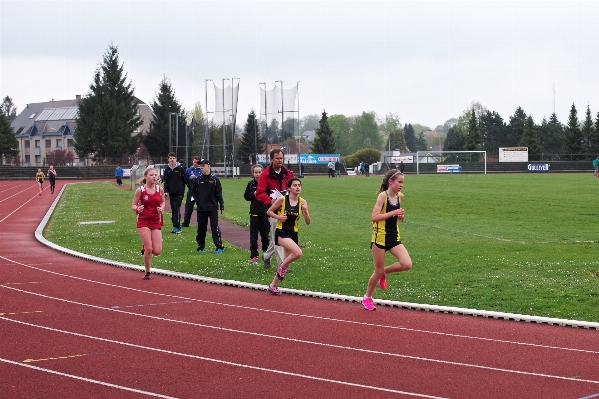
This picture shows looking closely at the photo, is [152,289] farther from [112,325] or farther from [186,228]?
[186,228]

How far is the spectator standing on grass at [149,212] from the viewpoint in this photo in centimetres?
1297

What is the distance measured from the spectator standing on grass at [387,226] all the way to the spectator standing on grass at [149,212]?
4.36 meters

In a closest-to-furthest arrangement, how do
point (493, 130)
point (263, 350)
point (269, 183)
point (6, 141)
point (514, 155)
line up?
point (263, 350)
point (269, 183)
point (514, 155)
point (6, 141)
point (493, 130)

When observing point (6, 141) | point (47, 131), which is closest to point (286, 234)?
point (6, 141)

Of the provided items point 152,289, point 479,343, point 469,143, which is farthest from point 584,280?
point 469,143

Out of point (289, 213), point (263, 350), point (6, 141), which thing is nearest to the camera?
point (263, 350)

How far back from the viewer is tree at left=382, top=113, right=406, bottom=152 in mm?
181875

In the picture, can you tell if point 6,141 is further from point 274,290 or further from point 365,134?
point 365,134

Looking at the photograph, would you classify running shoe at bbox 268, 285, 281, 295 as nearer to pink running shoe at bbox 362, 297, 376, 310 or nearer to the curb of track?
the curb of track

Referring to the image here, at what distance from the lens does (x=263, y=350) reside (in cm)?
809

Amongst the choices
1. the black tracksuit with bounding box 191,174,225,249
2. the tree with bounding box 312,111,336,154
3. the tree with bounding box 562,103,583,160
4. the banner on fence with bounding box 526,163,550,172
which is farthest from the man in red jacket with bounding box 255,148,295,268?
the tree with bounding box 312,111,336,154

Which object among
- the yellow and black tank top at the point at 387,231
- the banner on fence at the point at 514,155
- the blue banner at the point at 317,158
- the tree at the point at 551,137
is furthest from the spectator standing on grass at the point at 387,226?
the tree at the point at 551,137

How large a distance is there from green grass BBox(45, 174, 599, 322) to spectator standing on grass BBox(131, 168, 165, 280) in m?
1.11

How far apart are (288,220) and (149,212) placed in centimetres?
289
